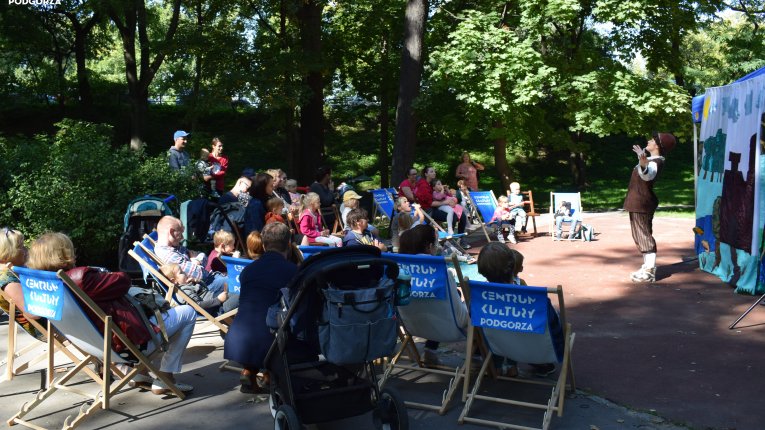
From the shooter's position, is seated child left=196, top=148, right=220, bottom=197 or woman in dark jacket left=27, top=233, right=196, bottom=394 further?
seated child left=196, top=148, right=220, bottom=197

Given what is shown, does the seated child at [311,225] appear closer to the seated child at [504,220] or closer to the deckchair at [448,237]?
the deckchair at [448,237]

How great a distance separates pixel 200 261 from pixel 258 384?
200 cm

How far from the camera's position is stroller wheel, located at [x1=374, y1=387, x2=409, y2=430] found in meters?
4.82

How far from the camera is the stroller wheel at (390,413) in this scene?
190 inches

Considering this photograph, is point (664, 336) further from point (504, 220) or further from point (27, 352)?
point (504, 220)

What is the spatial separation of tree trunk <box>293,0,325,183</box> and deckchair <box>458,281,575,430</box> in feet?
51.4

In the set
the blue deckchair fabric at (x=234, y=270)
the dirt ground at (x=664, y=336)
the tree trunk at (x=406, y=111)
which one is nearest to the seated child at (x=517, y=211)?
the dirt ground at (x=664, y=336)

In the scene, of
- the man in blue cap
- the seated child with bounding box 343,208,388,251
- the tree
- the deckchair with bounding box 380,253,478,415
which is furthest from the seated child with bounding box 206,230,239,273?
the tree

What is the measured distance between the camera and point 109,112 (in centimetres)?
3600

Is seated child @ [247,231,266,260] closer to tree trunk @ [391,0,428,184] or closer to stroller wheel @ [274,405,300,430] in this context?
stroller wheel @ [274,405,300,430]

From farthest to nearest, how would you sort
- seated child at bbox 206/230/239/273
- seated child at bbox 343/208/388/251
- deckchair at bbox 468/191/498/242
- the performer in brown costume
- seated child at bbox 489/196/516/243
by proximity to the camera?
deckchair at bbox 468/191/498/242, seated child at bbox 489/196/516/243, the performer in brown costume, seated child at bbox 343/208/388/251, seated child at bbox 206/230/239/273

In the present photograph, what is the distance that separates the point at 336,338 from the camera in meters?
4.63

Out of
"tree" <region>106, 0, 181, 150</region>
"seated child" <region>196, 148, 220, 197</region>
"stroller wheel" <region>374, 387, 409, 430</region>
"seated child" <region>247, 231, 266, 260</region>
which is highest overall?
"tree" <region>106, 0, 181, 150</region>

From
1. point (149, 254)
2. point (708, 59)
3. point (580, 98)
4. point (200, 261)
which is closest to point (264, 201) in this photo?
point (200, 261)
